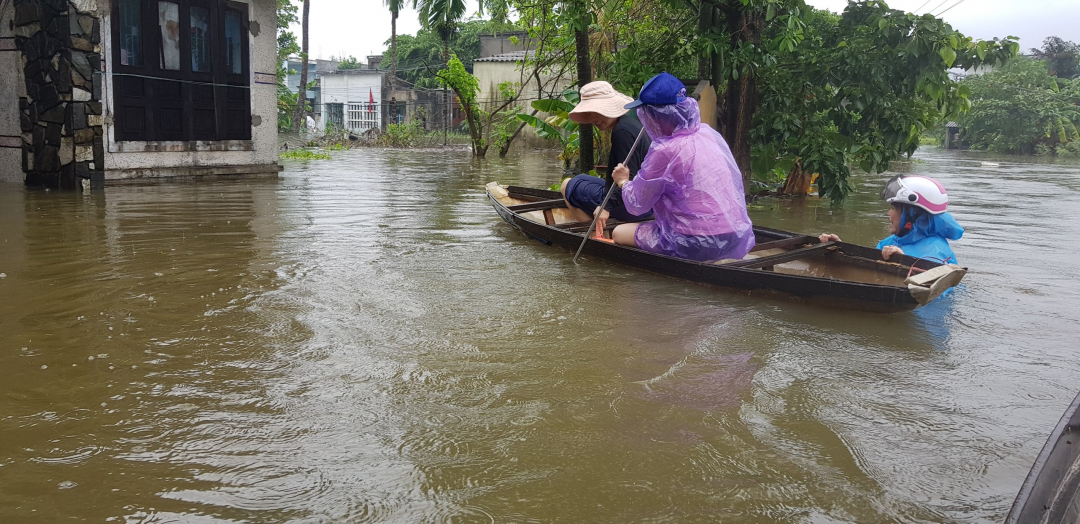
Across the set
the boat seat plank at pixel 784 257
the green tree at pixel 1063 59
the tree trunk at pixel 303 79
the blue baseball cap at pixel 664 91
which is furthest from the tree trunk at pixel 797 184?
the green tree at pixel 1063 59

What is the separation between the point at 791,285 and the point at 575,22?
16.8ft

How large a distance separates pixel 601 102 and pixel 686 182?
142 cm

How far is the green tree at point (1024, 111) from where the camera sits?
28734 mm

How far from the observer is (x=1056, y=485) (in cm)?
172

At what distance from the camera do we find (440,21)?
2619cm

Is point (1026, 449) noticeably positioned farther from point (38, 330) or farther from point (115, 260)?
point (115, 260)

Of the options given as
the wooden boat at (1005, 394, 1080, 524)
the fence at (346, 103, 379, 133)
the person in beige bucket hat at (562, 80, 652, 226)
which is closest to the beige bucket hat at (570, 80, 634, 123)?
the person in beige bucket hat at (562, 80, 652, 226)

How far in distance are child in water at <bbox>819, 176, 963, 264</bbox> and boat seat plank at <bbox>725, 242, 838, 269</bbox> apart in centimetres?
40

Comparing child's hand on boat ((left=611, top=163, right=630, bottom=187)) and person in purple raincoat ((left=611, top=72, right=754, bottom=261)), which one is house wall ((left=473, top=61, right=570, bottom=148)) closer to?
child's hand on boat ((left=611, top=163, right=630, bottom=187))

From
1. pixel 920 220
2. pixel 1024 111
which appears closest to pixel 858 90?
pixel 920 220

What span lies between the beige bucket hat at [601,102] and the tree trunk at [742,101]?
11.4 feet

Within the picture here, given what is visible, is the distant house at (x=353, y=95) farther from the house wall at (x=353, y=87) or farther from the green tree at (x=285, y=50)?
the green tree at (x=285, y=50)

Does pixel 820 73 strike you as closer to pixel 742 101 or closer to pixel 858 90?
pixel 858 90

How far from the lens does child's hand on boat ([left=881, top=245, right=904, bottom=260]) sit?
541cm
